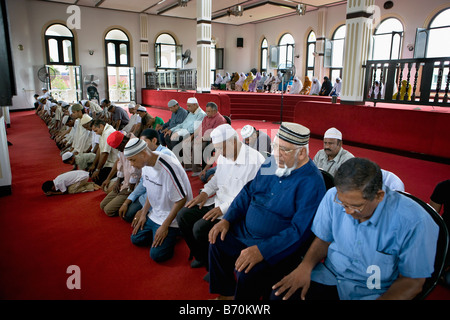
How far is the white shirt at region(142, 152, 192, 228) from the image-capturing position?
2324 millimetres

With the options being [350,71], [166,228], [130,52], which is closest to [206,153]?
[166,228]

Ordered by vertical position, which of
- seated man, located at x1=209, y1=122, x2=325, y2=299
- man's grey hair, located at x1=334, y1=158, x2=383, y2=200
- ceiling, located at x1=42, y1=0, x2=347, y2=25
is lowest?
seated man, located at x1=209, y1=122, x2=325, y2=299

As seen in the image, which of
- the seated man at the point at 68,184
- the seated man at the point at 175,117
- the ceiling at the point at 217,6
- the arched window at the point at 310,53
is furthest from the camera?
the arched window at the point at 310,53

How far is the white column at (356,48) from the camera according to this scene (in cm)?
626

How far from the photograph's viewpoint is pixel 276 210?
5.41ft

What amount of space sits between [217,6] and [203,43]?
454cm

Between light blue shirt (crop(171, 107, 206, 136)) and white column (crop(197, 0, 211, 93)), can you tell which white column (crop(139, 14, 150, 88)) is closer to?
Result: white column (crop(197, 0, 211, 93))

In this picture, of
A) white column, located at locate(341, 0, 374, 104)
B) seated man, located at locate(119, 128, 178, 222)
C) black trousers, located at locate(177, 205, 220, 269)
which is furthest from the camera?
white column, located at locate(341, 0, 374, 104)

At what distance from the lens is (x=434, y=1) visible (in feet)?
33.5

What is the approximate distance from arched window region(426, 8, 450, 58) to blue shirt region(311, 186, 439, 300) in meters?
11.6

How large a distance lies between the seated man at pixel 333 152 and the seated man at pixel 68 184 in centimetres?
286

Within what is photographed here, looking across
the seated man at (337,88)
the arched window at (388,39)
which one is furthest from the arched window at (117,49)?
the arched window at (388,39)

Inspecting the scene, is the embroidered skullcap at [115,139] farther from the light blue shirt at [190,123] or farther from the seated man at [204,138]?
the light blue shirt at [190,123]

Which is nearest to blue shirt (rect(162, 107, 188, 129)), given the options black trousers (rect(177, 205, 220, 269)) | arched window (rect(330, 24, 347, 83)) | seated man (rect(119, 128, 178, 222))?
seated man (rect(119, 128, 178, 222))
